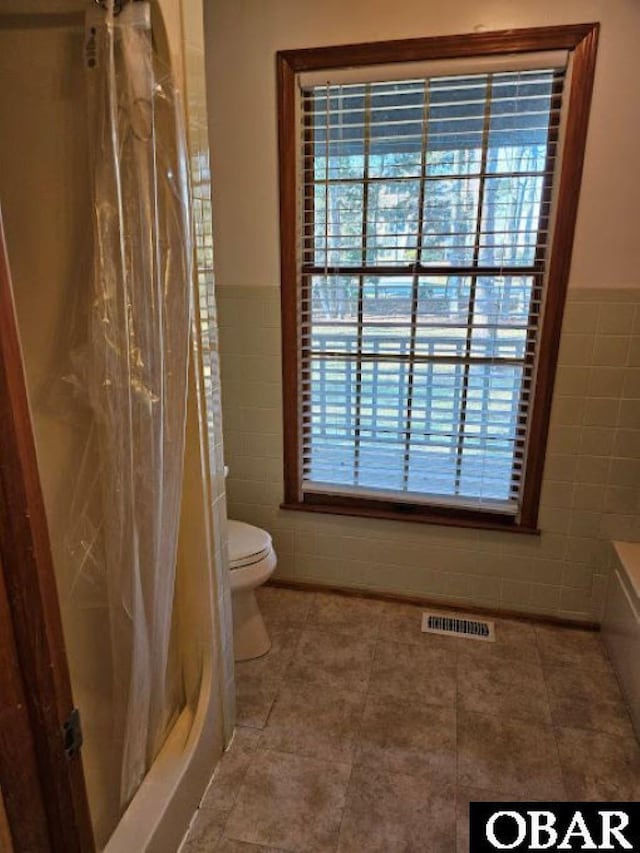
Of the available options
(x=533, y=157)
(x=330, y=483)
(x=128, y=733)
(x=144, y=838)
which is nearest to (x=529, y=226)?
(x=533, y=157)

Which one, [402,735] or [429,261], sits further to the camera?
[429,261]

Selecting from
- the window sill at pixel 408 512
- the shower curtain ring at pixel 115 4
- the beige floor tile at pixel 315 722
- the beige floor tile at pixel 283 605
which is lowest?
the beige floor tile at pixel 315 722

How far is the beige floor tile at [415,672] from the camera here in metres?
1.91

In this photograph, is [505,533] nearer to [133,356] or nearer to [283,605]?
[283,605]

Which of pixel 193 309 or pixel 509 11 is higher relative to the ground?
pixel 509 11

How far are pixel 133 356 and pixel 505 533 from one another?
66.9 inches

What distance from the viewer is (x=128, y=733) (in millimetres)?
1242

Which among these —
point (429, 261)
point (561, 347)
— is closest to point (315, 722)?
point (561, 347)

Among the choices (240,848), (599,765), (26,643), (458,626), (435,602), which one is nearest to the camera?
(26,643)

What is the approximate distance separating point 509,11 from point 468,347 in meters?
1.10

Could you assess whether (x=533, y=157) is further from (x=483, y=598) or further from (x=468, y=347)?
(x=483, y=598)

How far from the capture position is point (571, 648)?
2.13 metres

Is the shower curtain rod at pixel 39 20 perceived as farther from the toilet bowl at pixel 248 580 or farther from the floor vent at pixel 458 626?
the floor vent at pixel 458 626

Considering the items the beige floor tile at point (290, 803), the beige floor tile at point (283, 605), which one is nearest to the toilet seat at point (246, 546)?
the beige floor tile at point (283, 605)
